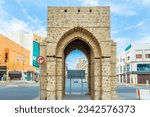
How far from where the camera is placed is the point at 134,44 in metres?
52.3

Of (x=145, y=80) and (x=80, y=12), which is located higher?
(x=80, y=12)

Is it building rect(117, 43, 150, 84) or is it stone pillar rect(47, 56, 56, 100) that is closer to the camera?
stone pillar rect(47, 56, 56, 100)

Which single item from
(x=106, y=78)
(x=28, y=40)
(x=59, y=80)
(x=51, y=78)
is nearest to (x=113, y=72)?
(x=106, y=78)

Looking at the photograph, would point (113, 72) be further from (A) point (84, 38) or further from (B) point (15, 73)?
(B) point (15, 73)

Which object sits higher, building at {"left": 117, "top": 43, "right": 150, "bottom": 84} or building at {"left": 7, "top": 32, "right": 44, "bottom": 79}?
building at {"left": 7, "top": 32, "right": 44, "bottom": 79}

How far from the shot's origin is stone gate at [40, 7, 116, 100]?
44.6 ft

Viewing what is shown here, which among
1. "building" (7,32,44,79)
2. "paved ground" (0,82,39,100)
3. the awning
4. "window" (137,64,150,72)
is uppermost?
"building" (7,32,44,79)

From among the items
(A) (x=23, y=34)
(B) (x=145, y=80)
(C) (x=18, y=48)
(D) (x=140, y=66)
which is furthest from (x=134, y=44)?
(A) (x=23, y=34)

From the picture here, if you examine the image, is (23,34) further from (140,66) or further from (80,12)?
(80,12)

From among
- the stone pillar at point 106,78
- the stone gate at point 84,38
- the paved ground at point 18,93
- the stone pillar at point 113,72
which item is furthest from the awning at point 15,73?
the stone pillar at point 106,78

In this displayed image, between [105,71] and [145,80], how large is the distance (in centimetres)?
4263

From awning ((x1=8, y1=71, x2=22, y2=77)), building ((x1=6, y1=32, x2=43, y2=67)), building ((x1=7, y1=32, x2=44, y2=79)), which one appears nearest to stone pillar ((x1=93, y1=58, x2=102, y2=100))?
awning ((x1=8, y1=71, x2=22, y2=77))

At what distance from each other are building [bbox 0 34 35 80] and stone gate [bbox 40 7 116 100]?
4695cm

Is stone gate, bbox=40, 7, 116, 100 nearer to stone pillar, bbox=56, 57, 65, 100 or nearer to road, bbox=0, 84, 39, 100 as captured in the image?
stone pillar, bbox=56, 57, 65, 100
